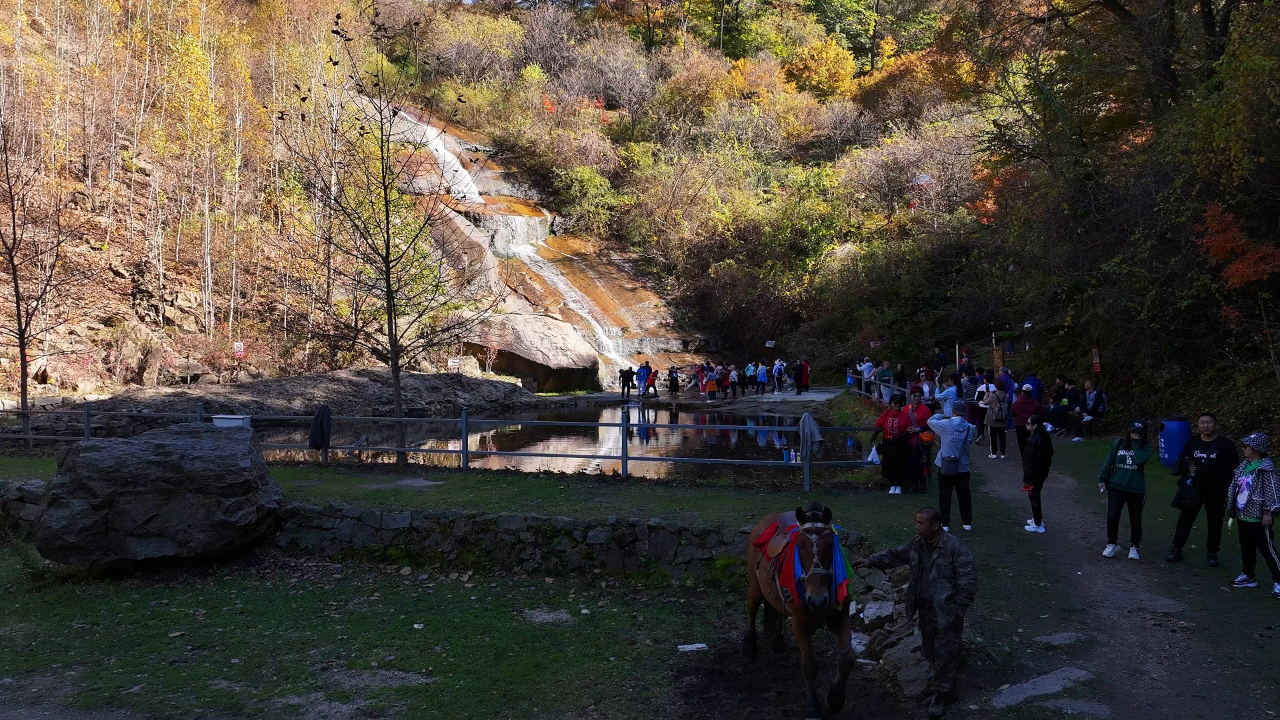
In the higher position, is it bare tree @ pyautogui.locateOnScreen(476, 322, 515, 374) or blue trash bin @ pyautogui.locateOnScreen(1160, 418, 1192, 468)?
bare tree @ pyautogui.locateOnScreen(476, 322, 515, 374)

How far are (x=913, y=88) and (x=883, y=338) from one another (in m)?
24.0

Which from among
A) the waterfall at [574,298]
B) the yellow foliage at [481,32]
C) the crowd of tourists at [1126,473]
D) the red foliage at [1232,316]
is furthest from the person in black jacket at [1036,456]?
the yellow foliage at [481,32]

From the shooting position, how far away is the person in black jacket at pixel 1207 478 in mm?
7977

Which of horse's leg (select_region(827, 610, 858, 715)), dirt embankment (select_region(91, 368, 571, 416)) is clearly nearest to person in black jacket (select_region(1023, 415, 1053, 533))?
horse's leg (select_region(827, 610, 858, 715))

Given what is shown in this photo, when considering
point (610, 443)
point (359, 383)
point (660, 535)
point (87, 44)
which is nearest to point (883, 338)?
point (610, 443)

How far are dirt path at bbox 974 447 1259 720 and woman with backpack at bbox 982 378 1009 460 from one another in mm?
5021

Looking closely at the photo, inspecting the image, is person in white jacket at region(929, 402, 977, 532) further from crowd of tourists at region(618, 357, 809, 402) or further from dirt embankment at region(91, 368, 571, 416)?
crowd of tourists at region(618, 357, 809, 402)

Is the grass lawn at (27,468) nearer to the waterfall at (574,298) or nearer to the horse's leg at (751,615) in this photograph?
the horse's leg at (751,615)

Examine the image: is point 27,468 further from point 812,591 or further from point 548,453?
point 812,591

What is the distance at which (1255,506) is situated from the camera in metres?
7.30

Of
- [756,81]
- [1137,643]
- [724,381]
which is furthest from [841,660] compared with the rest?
[756,81]

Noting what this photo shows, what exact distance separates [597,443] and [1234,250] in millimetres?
13307

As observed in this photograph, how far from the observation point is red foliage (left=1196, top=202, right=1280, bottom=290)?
13750 mm

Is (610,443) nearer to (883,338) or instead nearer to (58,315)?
(883,338)
